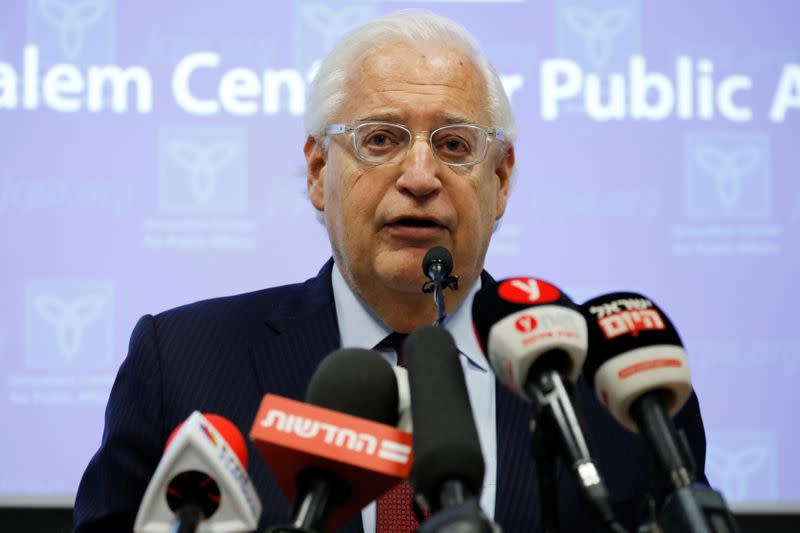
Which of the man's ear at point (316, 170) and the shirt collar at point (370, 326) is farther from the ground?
the man's ear at point (316, 170)

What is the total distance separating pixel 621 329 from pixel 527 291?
0.14 meters

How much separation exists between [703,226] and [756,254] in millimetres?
231

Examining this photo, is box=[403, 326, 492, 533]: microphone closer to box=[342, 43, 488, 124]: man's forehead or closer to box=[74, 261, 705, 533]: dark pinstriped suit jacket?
box=[74, 261, 705, 533]: dark pinstriped suit jacket

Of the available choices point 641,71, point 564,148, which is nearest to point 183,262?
point 564,148

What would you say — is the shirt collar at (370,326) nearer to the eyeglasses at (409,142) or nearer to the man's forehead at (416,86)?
the eyeglasses at (409,142)

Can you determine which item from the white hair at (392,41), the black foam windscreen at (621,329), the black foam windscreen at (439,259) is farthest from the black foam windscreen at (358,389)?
the white hair at (392,41)

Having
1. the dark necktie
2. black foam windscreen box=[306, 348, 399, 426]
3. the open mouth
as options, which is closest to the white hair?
the open mouth

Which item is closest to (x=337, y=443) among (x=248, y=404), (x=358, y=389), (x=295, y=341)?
(x=358, y=389)

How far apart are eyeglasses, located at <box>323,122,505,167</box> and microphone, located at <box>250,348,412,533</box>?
3.80 feet

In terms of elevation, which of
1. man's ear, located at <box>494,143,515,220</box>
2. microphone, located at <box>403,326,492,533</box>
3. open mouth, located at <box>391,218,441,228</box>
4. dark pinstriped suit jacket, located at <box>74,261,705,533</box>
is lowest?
dark pinstriped suit jacket, located at <box>74,261,705,533</box>

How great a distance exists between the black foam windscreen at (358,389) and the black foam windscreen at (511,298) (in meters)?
0.17

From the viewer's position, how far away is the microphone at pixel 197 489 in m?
1.31

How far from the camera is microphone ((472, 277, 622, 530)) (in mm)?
1270

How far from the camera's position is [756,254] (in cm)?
389
